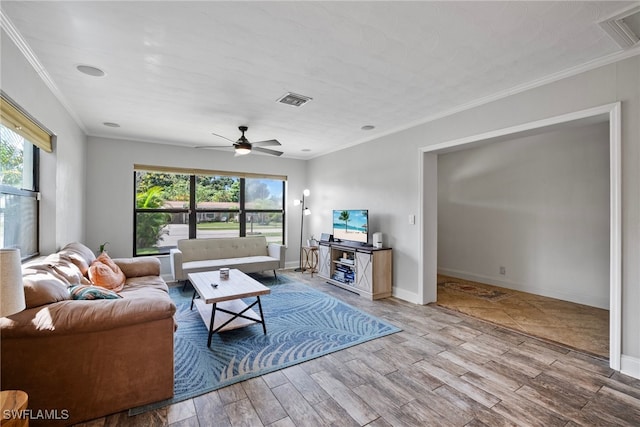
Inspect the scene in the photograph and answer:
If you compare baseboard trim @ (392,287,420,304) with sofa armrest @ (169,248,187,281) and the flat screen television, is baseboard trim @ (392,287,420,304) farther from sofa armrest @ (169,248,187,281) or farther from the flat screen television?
sofa armrest @ (169,248,187,281)

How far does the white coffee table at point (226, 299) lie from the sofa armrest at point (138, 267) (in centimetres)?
66

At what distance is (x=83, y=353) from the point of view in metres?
1.82

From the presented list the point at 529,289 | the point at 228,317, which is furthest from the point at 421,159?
the point at 228,317

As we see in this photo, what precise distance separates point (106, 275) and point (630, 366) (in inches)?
190

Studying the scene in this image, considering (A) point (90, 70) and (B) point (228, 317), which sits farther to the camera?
(B) point (228, 317)

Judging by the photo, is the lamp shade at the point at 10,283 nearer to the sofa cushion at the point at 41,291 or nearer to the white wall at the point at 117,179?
the sofa cushion at the point at 41,291

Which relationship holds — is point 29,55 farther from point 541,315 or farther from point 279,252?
point 541,315

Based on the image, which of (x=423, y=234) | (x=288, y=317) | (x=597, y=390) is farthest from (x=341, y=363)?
(x=423, y=234)

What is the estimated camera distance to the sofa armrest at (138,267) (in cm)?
375

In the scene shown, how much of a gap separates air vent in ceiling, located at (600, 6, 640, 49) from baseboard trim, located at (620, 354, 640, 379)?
2.44 metres

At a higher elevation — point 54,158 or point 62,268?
point 54,158

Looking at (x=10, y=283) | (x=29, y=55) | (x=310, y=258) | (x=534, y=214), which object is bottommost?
(x=310, y=258)

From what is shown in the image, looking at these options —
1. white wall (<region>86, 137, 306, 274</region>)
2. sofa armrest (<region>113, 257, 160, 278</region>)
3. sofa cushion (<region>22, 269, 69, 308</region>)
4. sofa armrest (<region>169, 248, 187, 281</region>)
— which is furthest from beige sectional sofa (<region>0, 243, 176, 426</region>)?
white wall (<region>86, 137, 306, 274</region>)

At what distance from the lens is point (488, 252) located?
5.21 m
